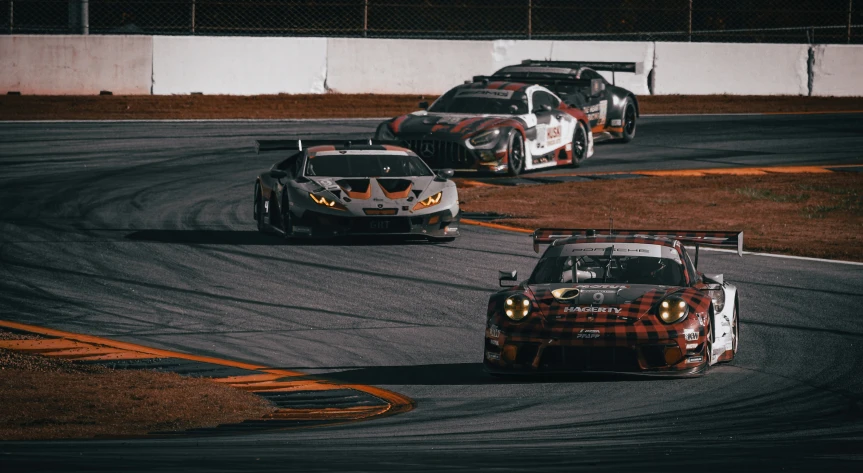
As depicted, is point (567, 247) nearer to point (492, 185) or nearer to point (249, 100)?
point (492, 185)

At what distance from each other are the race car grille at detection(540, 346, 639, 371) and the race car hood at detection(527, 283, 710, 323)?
23cm

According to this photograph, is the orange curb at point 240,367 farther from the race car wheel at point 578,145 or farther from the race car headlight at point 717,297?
the race car wheel at point 578,145

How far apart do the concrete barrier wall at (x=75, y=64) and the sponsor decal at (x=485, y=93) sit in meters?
7.62

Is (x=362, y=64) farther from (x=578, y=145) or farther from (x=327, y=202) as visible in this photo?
(x=327, y=202)

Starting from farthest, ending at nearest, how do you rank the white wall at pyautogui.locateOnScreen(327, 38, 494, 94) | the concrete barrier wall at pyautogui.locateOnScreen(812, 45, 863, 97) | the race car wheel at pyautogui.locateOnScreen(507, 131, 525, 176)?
the concrete barrier wall at pyautogui.locateOnScreen(812, 45, 863, 97) → the white wall at pyautogui.locateOnScreen(327, 38, 494, 94) → the race car wheel at pyautogui.locateOnScreen(507, 131, 525, 176)

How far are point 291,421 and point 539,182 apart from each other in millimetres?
13696

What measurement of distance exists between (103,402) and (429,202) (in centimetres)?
769

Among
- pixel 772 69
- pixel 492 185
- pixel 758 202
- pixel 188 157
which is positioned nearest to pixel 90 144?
pixel 188 157

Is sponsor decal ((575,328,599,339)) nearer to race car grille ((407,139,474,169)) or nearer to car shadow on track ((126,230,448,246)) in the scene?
car shadow on track ((126,230,448,246))

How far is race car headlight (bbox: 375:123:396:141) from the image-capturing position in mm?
22528

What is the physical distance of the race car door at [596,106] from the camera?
86.0 feet

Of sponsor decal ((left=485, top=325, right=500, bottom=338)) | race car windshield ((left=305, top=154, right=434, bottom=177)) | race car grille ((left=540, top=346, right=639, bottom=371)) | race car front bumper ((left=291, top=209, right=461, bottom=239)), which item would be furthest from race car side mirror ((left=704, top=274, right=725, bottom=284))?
race car windshield ((left=305, top=154, right=434, bottom=177))

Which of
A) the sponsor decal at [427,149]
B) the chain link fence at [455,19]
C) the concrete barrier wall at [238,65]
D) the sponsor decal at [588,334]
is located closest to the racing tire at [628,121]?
the chain link fence at [455,19]

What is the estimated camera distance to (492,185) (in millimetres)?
22953
